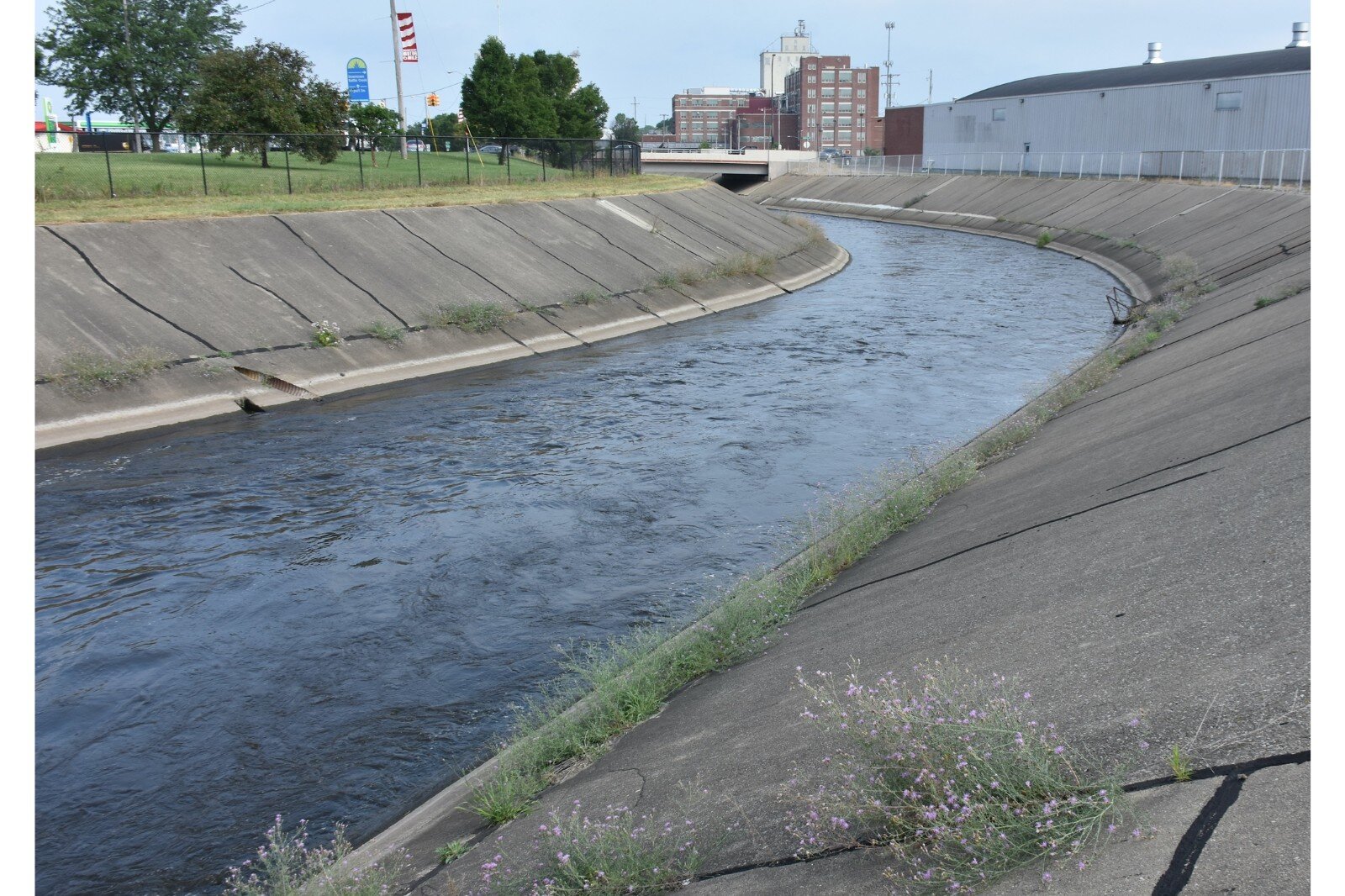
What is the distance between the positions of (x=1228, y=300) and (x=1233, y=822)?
19.5m

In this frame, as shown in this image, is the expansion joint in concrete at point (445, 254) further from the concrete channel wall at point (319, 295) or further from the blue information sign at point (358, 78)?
the blue information sign at point (358, 78)

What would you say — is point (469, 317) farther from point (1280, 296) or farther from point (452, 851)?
point (452, 851)

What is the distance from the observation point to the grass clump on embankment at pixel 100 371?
1708cm

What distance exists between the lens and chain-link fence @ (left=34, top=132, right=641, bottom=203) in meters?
30.5

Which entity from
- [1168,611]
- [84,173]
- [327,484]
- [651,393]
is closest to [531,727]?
[1168,611]

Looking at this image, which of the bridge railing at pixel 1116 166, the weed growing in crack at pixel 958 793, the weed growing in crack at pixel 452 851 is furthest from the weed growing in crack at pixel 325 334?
the bridge railing at pixel 1116 166

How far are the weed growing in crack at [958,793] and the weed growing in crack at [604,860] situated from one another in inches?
24.2

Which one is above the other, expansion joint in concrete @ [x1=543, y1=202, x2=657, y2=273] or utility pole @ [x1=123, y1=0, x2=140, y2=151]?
utility pole @ [x1=123, y1=0, x2=140, y2=151]

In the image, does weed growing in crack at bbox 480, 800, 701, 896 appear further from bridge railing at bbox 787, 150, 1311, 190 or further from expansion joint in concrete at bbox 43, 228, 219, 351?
bridge railing at bbox 787, 150, 1311, 190

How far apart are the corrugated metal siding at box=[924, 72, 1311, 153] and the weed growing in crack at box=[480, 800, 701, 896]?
48.3 m

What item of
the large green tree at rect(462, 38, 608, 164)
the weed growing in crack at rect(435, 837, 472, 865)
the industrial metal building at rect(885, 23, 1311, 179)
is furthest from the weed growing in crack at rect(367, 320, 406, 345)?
the large green tree at rect(462, 38, 608, 164)

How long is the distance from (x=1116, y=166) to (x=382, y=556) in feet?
169

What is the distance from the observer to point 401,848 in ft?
20.3

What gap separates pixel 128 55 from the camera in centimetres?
6788
